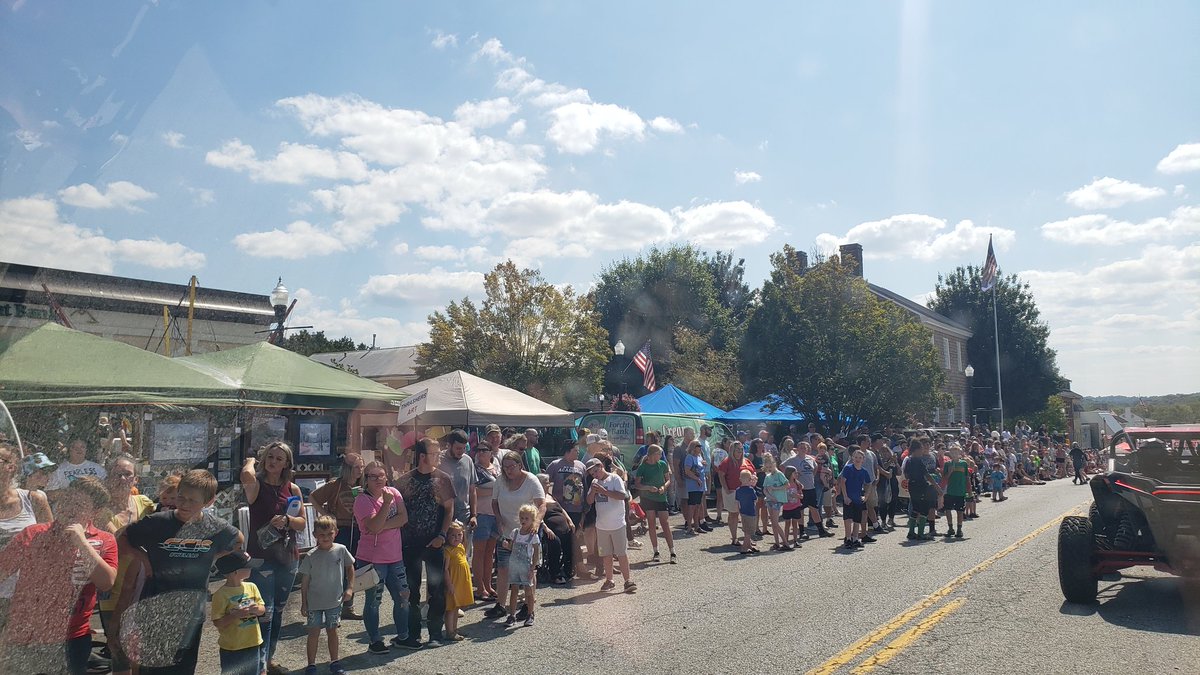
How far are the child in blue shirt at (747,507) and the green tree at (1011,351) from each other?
136ft

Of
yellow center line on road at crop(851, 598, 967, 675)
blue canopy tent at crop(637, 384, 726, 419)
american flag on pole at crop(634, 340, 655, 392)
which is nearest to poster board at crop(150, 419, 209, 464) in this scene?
yellow center line on road at crop(851, 598, 967, 675)

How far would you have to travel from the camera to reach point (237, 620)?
5062 millimetres

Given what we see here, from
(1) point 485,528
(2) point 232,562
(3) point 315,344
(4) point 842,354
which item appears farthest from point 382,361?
(2) point 232,562

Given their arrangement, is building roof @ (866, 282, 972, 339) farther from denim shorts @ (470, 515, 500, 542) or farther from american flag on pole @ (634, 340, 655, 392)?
denim shorts @ (470, 515, 500, 542)

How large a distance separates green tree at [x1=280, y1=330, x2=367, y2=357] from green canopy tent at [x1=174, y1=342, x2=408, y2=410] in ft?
147

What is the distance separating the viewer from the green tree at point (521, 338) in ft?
106

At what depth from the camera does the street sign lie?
12.5m

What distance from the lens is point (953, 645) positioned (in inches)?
257

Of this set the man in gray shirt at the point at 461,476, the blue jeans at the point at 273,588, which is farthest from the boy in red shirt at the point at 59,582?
the man in gray shirt at the point at 461,476

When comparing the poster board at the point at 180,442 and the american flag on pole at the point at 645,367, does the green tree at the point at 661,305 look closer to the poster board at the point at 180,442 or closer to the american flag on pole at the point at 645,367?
the american flag on pole at the point at 645,367

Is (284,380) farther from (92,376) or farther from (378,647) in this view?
(378,647)

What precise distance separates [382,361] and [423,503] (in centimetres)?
4550

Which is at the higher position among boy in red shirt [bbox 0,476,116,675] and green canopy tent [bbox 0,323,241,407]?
green canopy tent [bbox 0,323,241,407]

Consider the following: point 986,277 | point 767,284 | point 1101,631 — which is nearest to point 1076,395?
point 986,277
